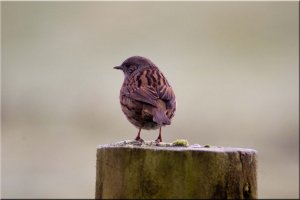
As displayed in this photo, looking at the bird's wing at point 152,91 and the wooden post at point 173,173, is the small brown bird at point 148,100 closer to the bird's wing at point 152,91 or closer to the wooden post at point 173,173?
the bird's wing at point 152,91

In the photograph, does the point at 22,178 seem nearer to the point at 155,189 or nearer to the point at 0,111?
the point at 0,111

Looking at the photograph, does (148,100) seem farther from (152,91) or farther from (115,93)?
(115,93)

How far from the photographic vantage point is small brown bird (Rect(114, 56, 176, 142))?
8289 mm

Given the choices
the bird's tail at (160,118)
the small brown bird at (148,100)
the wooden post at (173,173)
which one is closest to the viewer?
the wooden post at (173,173)

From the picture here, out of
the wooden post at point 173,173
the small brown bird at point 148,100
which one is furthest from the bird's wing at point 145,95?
the wooden post at point 173,173

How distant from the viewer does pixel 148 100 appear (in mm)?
8398

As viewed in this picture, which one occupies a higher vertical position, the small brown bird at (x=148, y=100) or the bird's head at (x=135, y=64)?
the bird's head at (x=135, y=64)

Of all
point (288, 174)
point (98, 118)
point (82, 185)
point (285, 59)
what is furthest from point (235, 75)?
point (82, 185)

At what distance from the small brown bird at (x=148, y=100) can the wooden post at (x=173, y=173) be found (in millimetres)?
2275

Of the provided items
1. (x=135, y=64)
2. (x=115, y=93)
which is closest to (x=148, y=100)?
(x=135, y=64)

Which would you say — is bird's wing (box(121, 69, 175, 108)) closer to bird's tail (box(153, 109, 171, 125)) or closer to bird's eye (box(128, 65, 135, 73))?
bird's tail (box(153, 109, 171, 125))

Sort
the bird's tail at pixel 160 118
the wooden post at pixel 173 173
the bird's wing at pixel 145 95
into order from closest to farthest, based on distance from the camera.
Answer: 1. the wooden post at pixel 173 173
2. the bird's tail at pixel 160 118
3. the bird's wing at pixel 145 95

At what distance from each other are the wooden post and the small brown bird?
7.47 feet

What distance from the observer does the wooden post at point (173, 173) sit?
5.59 meters
